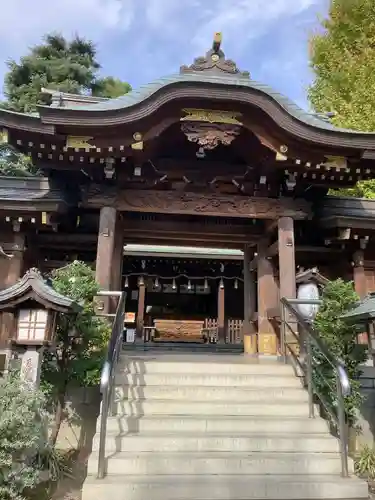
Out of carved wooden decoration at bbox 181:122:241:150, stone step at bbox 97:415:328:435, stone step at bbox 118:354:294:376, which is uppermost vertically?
carved wooden decoration at bbox 181:122:241:150

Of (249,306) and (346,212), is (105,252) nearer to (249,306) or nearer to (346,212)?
(249,306)

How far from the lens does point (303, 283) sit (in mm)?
7566

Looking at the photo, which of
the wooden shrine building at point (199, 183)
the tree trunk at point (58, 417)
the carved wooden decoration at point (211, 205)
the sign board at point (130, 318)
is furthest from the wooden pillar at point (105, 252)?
the sign board at point (130, 318)

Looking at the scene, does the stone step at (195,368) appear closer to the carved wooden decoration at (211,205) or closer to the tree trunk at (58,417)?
the tree trunk at (58,417)

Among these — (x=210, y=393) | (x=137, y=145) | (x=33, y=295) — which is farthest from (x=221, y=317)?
(x=33, y=295)

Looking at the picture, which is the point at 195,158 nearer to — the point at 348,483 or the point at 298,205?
the point at 298,205

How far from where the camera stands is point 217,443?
4582mm

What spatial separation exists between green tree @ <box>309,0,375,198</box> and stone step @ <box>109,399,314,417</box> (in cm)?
1114

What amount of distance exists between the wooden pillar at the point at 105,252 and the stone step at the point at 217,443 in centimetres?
279

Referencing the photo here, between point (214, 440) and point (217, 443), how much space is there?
46 millimetres

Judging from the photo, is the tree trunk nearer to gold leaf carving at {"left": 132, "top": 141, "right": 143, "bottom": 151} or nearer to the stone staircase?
the stone staircase

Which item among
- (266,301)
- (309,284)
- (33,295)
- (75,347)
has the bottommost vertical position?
(75,347)

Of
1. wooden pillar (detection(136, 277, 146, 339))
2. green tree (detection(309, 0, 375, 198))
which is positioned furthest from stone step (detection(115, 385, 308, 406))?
green tree (detection(309, 0, 375, 198))

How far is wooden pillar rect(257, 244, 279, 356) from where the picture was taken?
8258 millimetres
